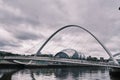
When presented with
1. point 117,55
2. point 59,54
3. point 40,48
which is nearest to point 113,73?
point 40,48

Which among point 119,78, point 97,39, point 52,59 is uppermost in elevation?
point 97,39

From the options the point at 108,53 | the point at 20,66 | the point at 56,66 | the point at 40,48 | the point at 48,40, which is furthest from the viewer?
the point at 56,66

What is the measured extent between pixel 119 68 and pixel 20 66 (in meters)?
81.9

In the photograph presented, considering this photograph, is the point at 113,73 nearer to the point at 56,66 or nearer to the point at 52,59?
the point at 52,59

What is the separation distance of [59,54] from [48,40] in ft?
306

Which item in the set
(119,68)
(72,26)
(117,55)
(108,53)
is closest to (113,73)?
(119,68)

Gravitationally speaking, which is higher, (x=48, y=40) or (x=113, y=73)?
(x=48, y=40)

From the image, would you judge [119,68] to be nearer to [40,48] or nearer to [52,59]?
→ [52,59]

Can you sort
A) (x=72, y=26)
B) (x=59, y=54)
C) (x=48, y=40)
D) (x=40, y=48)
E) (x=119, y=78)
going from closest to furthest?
1. (x=119, y=78)
2. (x=72, y=26)
3. (x=48, y=40)
4. (x=40, y=48)
5. (x=59, y=54)

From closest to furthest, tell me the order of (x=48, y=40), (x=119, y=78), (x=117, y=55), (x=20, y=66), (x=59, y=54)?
(x=119, y=78) < (x=48, y=40) < (x=117, y=55) < (x=20, y=66) < (x=59, y=54)

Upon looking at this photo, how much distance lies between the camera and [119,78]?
215ft

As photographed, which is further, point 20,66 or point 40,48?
point 20,66

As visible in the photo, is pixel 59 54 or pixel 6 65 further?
pixel 59 54

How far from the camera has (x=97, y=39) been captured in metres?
82.9
